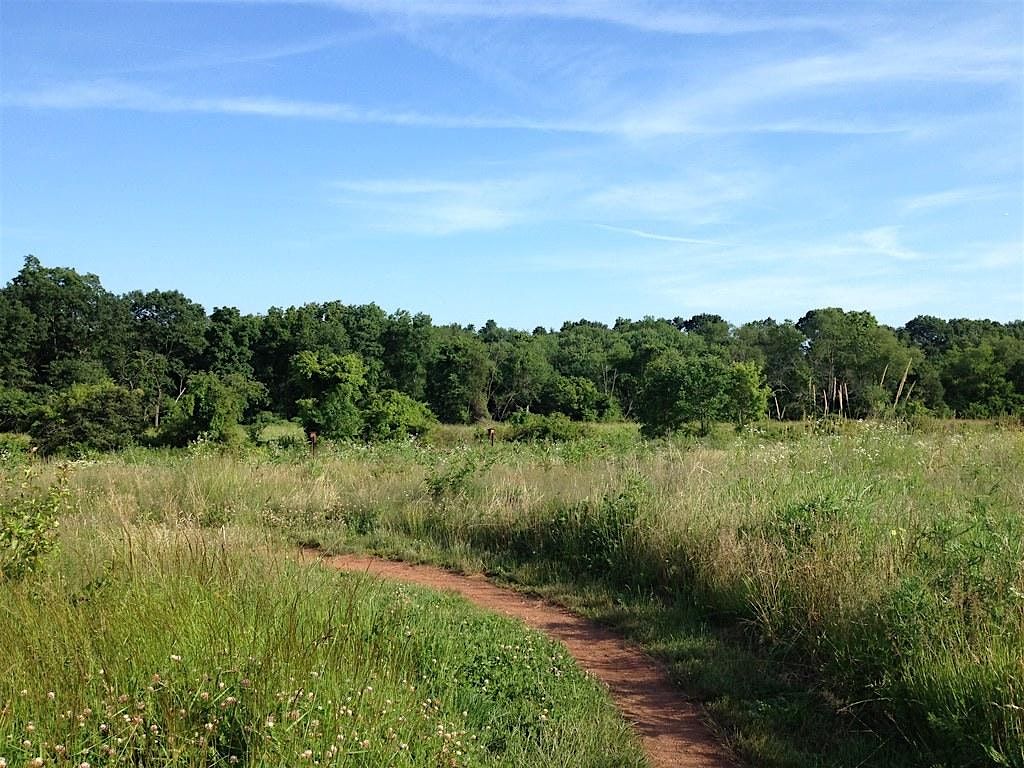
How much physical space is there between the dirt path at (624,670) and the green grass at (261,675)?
0.25 meters

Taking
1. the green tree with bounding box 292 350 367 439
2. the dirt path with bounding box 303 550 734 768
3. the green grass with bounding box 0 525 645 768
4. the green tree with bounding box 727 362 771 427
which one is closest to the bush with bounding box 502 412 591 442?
→ the green tree with bounding box 292 350 367 439

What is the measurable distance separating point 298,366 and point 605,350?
5246 centimetres

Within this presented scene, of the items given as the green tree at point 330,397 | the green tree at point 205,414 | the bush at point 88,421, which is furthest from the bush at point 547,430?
the bush at point 88,421

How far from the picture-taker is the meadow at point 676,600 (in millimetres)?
4242

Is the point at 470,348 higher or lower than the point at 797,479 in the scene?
higher

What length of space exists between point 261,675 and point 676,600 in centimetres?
473

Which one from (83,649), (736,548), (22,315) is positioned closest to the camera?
(83,649)

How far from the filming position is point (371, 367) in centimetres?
5778

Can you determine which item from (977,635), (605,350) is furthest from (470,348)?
(977,635)

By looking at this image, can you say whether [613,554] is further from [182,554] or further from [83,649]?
[83,649]

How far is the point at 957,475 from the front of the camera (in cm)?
979

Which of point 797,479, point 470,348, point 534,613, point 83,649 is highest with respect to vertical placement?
point 470,348

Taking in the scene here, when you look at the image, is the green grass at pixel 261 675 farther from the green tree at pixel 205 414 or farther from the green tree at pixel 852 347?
the green tree at pixel 852 347

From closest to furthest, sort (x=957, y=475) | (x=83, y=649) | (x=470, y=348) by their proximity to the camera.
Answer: (x=83, y=649)
(x=957, y=475)
(x=470, y=348)
